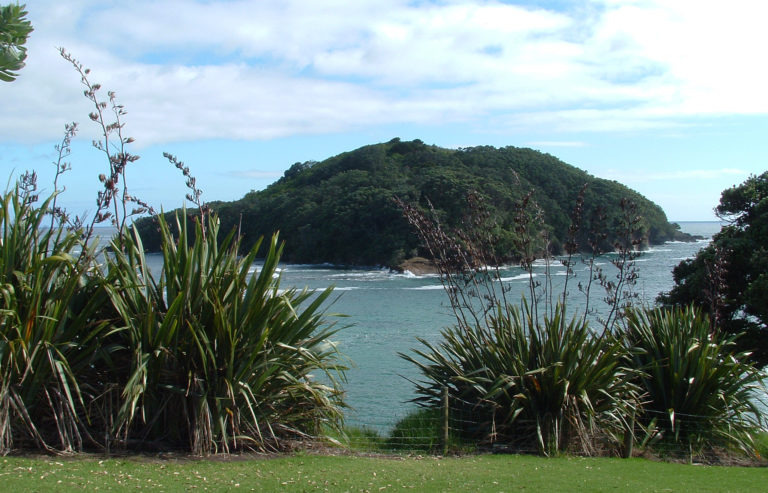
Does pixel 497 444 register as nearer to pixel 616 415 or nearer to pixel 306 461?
pixel 616 415

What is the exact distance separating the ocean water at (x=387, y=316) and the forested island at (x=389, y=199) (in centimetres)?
265

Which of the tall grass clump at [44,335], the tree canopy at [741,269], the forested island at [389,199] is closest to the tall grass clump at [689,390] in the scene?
the tree canopy at [741,269]

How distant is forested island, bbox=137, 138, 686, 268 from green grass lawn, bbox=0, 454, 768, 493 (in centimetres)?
4034

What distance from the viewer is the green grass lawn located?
17.8 ft

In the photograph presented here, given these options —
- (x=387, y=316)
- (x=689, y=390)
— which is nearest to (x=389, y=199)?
(x=387, y=316)

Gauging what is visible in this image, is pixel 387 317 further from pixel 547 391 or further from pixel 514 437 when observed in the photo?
pixel 547 391

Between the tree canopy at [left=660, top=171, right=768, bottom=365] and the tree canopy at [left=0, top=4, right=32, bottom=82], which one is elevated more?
the tree canopy at [left=0, top=4, right=32, bottom=82]

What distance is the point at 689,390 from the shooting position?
30.5 feet

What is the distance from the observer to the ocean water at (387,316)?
1566 centimetres

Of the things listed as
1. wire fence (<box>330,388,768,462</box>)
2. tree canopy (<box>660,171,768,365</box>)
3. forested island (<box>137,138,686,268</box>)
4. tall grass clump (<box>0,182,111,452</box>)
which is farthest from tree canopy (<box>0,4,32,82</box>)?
forested island (<box>137,138,686,268</box>)

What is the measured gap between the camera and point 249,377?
272 inches

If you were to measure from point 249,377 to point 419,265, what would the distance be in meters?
49.9

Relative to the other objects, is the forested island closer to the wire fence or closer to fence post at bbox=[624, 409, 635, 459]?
the wire fence

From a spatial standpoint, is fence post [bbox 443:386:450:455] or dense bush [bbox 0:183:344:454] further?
fence post [bbox 443:386:450:455]
